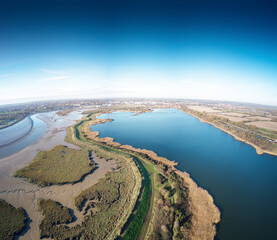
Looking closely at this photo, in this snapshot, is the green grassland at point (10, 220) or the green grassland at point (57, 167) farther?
the green grassland at point (57, 167)

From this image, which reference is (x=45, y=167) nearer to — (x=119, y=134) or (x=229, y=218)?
(x=119, y=134)

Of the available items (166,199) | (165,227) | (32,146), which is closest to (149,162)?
(166,199)

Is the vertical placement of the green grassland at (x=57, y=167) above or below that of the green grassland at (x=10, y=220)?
above

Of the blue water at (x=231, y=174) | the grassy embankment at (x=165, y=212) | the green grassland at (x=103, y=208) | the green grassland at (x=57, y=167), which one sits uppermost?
the green grassland at (x=57, y=167)

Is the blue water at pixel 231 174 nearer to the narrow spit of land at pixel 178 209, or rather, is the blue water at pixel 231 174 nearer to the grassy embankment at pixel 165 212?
the narrow spit of land at pixel 178 209

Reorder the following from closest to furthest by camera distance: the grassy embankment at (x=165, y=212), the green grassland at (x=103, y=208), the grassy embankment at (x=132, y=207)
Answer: the green grassland at (x=103, y=208) → the grassy embankment at (x=132, y=207) → the grassy embankment at (x=165, y=212)

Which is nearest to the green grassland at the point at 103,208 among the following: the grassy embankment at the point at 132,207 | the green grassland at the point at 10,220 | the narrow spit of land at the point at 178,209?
the grassy embankment at the point at 132,207

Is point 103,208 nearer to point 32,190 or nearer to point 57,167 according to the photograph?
point 32,190

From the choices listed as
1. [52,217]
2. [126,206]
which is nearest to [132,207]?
[126,206]
